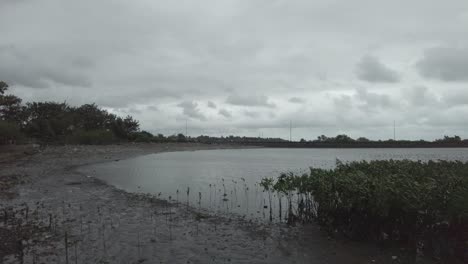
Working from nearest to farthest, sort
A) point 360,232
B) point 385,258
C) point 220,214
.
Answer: point 385,258, point 360,232, point 220,214

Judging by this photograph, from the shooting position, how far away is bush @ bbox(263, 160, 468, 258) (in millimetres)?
9722

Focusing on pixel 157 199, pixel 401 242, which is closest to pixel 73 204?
pixel 157 199

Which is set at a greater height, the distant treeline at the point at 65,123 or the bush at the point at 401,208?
the distant treeline at the point at 65,123

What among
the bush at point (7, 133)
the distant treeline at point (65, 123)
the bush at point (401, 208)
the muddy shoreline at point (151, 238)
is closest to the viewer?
the bush at point (401, 208)

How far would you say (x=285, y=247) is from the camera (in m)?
12.1

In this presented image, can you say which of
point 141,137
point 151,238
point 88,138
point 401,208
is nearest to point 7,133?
point 88,138

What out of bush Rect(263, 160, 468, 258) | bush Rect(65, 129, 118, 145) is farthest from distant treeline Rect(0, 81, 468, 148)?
bush Rect(263, 160, 468, 258)

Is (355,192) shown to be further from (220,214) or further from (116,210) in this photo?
(116,210)

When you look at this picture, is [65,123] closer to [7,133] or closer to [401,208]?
[7,133]

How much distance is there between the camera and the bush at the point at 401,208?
9.72m

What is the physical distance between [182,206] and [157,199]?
2.82m

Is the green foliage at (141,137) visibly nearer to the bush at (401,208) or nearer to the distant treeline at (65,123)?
the distant treeline at (65,123)

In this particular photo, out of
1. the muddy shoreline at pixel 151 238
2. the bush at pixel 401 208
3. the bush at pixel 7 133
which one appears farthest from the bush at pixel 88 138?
the bush at pixel 401 208

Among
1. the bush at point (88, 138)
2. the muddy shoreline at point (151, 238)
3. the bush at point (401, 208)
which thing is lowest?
the muddy shoreline at point (151, 238)
